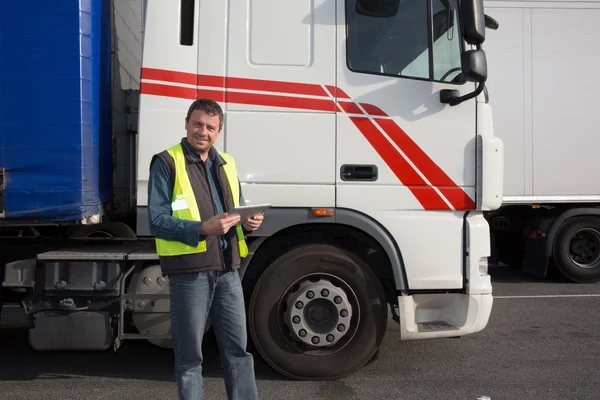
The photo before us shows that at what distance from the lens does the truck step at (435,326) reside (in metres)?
3.74

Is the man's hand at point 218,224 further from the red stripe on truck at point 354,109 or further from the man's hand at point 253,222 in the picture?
the red stripe on truck at point 354,109

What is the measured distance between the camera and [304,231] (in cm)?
384

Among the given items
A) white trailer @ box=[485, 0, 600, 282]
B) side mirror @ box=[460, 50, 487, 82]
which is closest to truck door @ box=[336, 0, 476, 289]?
side mirror @ box=[460, 50, 487, 82]

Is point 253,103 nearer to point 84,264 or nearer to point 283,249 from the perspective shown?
point 283,249

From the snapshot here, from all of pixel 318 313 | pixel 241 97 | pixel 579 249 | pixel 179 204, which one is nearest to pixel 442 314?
A: pixel 318 313

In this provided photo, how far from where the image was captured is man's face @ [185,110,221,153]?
2.61 meters

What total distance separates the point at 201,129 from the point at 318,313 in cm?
169

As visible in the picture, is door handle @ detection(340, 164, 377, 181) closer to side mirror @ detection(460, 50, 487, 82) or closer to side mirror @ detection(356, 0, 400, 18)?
side mirror @ detection(460, 50, 487, 82)

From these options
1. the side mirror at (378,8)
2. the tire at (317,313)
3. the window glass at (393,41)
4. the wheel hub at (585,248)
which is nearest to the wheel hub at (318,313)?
the tire at (317,313)

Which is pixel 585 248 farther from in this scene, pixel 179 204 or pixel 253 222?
pixel 179 204

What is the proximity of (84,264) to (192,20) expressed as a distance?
5.98ft

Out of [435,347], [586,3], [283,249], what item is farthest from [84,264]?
[586,3]

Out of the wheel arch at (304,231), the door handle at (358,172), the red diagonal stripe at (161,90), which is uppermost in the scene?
the red diagonal stripe at (161,90)

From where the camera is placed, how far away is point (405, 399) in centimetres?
364
